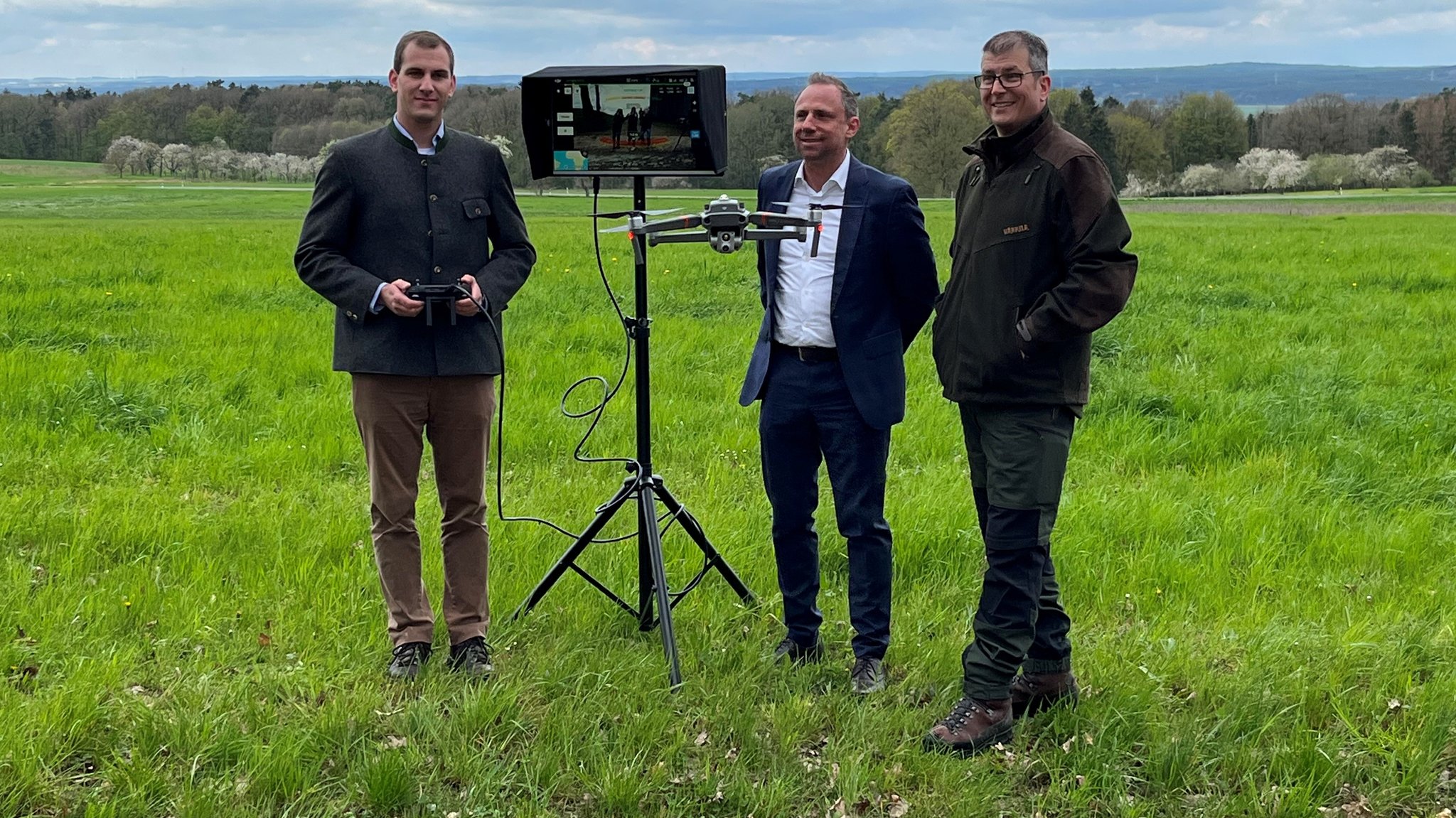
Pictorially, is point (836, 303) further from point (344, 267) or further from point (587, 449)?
point (587, 449)

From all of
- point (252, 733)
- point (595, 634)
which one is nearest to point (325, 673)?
point (252, 733)

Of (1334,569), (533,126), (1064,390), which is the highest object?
(533,126)

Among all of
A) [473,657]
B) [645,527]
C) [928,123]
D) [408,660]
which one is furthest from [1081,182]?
[928,123]

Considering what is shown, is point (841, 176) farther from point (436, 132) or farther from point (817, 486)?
point (436, 132)

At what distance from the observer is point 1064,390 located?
382 cm

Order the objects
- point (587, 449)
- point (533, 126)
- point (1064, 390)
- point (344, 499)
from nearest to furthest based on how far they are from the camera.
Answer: point (1064, 390) < point (533, 126) < point (344, 499) < point (587, 449)

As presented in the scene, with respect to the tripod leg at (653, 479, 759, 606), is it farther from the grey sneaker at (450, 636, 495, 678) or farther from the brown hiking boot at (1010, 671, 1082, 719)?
the brown hiking boot at (1010, 671, 1082, 719)

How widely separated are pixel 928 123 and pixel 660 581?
206ft

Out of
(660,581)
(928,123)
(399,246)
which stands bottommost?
(660,581)

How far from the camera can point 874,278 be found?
4250 millimetres

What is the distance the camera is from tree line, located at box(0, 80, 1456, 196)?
72688mm

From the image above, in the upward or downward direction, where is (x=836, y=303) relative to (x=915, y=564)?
upward

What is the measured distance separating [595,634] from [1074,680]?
195 centimetres

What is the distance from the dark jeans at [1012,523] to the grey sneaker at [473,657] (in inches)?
71.6
